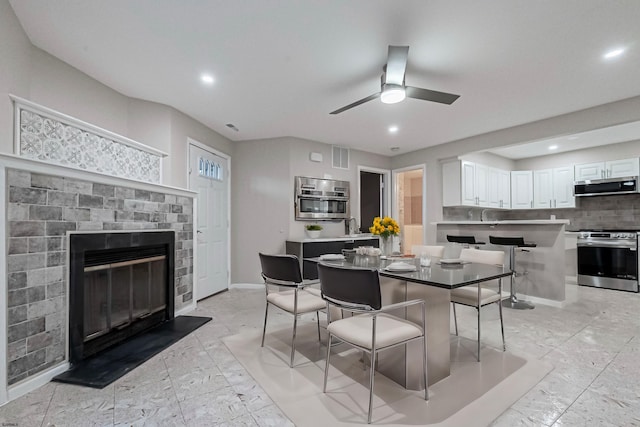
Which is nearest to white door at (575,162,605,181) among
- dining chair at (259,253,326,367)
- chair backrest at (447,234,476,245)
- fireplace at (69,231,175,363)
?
chair backrest at (447,234,476,245)

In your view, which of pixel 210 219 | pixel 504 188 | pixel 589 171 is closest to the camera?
pixel 210 219

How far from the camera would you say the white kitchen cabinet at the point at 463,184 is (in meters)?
5.53

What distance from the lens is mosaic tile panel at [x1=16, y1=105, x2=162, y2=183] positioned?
2.18 m

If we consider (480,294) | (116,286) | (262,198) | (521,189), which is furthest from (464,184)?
(116,286)

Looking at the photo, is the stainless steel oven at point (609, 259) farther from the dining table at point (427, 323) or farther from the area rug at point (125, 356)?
the area rug at point (125, 356)

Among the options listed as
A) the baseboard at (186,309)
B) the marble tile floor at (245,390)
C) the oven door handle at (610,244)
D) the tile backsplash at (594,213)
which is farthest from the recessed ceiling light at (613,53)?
the baseboard at (186,309)

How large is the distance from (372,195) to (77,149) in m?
5.13

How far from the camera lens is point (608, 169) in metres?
5.51

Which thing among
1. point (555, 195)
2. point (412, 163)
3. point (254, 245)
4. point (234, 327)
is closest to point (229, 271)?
point (254, 245)

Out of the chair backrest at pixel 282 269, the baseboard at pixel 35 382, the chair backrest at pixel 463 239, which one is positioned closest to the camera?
the baseboard at pixel 35 382

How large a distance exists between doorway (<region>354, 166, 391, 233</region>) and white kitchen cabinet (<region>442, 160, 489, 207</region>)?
1.25 meters

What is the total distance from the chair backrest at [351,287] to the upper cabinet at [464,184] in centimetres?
440

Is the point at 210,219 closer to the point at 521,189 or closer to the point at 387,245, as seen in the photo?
the point at 387,245

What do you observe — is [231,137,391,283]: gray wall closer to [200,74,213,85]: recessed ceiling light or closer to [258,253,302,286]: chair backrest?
[200,74,213,85]: recessed ceiling light
